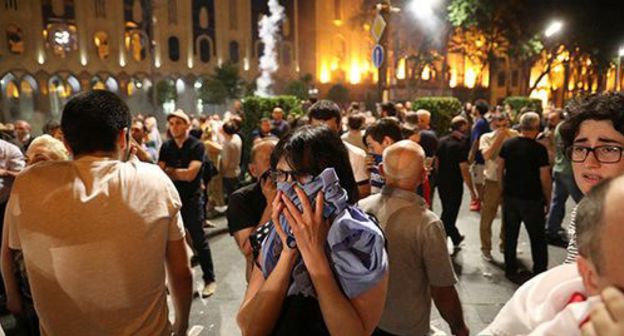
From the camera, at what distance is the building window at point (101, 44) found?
1406 inches

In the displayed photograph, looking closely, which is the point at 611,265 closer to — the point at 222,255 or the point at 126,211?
the point at 126,211

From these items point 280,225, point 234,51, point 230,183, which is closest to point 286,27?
point 234,51

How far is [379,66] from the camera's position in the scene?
891 cm

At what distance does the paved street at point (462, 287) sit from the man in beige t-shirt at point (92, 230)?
2.37m

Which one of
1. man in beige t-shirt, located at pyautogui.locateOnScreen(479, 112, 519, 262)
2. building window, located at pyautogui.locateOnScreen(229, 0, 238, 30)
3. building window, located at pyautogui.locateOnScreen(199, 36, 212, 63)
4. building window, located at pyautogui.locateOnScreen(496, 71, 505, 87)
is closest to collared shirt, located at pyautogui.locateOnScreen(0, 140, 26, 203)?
man in beige t-shirt, located at pyautogui.locateOnScreen(479, 112, 519, 262)

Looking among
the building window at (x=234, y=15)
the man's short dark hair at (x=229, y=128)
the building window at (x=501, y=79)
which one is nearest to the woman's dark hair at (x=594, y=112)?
the man's short dark hair at (x=229, y=128)

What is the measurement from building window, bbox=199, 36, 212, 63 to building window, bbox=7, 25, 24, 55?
13.5m

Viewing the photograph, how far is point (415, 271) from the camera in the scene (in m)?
2.63

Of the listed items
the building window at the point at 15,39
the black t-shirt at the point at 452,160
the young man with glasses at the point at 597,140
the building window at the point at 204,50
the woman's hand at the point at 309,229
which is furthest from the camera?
the building window at the point at 204,50

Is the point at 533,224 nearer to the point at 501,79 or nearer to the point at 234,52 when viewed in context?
the point at 234,52

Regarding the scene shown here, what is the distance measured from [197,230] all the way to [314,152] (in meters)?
3.79

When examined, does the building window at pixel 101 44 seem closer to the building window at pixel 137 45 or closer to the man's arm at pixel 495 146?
the building window at pixel 137 45

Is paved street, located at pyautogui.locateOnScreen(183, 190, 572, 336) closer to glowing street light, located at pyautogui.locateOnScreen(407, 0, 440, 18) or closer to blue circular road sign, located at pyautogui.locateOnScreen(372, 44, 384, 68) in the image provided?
blue circular road sign, located at pyautogui.locateOnScreen(372, 44, 384, 68)

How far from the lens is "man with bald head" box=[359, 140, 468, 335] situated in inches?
102
